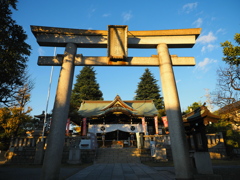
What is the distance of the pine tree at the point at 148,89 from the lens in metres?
39.6

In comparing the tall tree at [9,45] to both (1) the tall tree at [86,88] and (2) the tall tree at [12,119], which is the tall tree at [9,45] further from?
(1) the tall tree at [86,88]

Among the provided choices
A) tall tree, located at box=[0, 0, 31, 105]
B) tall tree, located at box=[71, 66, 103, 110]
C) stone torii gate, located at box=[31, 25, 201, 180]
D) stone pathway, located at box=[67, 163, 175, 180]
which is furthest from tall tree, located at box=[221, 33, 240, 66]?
tall tree, located at box=[71, 66, 103, 110]

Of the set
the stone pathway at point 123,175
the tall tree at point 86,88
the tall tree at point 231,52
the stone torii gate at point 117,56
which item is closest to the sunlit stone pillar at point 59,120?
the stone torii gate at point 117,56

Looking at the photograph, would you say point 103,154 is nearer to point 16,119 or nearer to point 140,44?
point 140,44

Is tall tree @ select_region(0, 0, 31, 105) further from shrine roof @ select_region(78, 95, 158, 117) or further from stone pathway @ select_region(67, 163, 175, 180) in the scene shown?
shrine roof @ select_region(78, 95, 158, 117)

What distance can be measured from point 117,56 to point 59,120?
135 inches

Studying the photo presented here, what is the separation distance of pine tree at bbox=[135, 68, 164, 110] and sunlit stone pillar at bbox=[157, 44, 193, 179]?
33.1 meters

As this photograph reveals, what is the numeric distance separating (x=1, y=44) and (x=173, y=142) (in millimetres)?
8899

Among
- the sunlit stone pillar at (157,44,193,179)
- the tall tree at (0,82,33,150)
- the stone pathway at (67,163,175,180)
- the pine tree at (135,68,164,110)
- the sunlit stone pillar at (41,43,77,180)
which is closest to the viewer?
the sunlit stone pillar at (41,43,77,180)

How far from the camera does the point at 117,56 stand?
608 centimetres

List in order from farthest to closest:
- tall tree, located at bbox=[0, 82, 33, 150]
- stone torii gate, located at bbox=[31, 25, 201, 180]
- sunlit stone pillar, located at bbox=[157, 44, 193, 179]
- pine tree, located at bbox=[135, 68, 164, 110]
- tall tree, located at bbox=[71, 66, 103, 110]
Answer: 1. pine tree, located at bbox=[135, 68, 164, 110]
2. tall tree, located at bbox=[71, 66, 103, 110]
3. tall tree, located at bbox=[0, 82, 33, 150]
4. stone torii gate, located at bbox=[31, 25, 201, 180]
5. sunlit stone pillar, located at bbox=[157, 44, 193, 179]

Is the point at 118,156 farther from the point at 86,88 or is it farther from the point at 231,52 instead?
the point at 86,88

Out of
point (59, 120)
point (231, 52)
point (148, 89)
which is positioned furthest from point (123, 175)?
point (148, 89)

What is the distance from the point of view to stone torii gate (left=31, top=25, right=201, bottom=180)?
5.38 m
